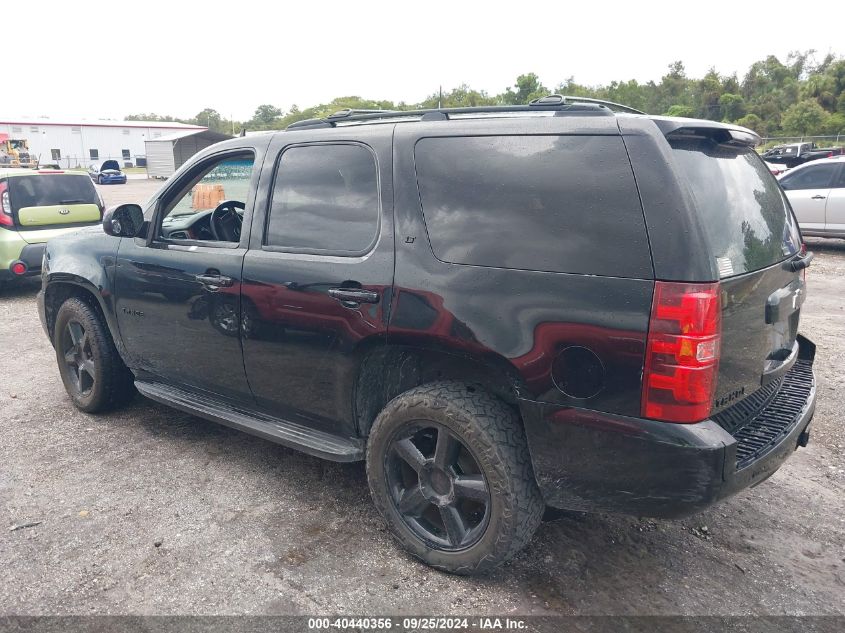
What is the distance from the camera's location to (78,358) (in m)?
4.67

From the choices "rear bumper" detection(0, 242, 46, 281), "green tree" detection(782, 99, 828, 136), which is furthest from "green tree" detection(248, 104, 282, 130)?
"rear bumper" detection(0, 242, 46, 281)

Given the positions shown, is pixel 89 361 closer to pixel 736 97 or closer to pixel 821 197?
pixel 821 197

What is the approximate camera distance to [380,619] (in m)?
2.57

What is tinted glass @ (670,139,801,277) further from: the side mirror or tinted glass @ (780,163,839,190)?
tinted glass @ (780,163,839,190)

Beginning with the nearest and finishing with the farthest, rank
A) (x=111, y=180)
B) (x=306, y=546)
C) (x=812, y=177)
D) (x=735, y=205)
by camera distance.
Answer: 1. (x=735, y=205)
2. (x=306, y=546)
3. (x=812, y=177)
4. (x=111, y=180)

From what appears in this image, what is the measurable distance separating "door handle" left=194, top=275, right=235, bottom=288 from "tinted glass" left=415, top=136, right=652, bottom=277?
1.23m

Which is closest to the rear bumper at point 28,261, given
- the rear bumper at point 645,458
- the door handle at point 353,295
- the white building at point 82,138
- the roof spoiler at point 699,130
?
the door handle at point 353,295

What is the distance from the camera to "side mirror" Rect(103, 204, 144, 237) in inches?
157

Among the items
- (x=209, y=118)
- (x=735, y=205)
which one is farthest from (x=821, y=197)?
(x=209, y=118)

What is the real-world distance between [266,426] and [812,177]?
12117mm

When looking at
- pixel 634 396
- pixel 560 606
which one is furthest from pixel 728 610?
pixel 634 396

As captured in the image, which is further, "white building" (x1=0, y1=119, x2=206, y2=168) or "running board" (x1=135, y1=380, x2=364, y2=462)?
"white building" (x1=0, y1=119, x2=206, y2=168)

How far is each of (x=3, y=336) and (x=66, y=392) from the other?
254 centimetres

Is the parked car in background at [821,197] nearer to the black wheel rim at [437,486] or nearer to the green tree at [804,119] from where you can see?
the black wheel rim at [437,486]
